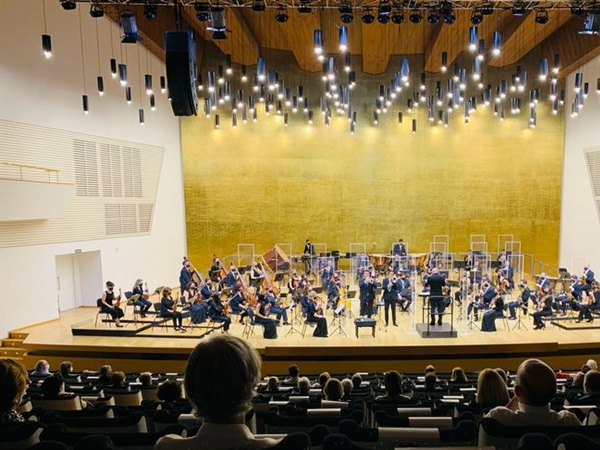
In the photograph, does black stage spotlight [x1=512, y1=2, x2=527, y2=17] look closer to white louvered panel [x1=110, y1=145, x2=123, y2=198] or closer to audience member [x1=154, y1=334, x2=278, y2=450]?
audience member [x1=154, y1=334, x2=278, y2=450]

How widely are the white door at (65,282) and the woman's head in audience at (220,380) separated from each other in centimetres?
1390

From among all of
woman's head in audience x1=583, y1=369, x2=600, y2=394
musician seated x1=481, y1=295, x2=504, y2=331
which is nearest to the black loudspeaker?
woman's head in audience x1=583, y1=369, x2=600, y2=394

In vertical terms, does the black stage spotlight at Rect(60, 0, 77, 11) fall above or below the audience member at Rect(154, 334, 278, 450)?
above

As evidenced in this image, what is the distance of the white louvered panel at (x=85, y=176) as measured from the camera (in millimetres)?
11289

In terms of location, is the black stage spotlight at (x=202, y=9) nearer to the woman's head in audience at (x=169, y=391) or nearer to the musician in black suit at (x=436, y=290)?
the musician in black suit at (x=436, y=290)

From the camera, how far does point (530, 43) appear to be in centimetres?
1627

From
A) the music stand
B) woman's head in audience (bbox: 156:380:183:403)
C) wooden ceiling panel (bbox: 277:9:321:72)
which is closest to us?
woman's head in audience (bbox: 156:380:183:403)

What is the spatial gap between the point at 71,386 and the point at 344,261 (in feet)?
49.1

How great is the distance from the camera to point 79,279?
1419 cm

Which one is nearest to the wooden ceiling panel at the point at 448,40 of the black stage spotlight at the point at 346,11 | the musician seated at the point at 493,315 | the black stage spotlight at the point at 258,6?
the black stage spotlight at the point at 346,11

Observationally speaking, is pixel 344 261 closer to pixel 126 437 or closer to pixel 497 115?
pixel 497 115

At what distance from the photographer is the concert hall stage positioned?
8.94m

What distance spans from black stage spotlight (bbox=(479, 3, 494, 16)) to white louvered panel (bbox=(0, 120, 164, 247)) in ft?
39.9

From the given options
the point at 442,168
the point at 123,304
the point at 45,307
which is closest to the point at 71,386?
the point at 45,307
